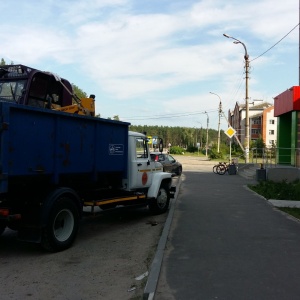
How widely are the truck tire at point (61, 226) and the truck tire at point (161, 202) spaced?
3.89 meters

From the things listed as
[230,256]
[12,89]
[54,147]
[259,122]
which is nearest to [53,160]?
[54,147]

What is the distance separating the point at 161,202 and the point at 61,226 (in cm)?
452

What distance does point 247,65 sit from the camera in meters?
31.8

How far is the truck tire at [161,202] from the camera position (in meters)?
11.3

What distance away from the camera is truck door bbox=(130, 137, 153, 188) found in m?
10.2

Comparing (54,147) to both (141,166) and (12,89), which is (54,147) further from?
(141,166)

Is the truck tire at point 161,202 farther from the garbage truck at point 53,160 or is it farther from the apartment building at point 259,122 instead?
the apartment building at point 259,122

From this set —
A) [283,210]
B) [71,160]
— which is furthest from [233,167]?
[71,160]

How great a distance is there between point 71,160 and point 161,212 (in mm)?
4718

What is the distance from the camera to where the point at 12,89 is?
330 inches

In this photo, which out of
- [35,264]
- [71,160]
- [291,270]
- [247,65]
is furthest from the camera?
[247,65]

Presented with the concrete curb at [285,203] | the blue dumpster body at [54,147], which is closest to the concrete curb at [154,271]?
the blue dumpster body at [54,147]

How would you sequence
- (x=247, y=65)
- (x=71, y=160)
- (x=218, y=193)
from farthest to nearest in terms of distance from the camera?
1. (x=247, y=65)
2. (x=218, y=193)
3. (x=71, y=160)

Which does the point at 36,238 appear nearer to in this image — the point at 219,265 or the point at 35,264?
the point at 35,264
